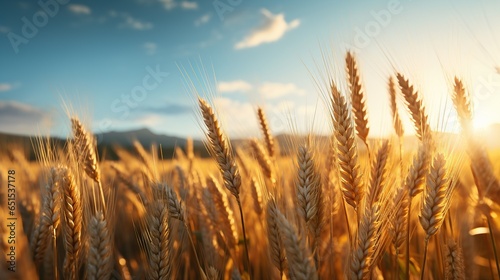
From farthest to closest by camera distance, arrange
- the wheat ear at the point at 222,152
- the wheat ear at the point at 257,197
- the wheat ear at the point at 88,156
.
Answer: the wheat ear at the point at 257,197, the wheat ear at the point at 88,156, the wheat ear at the point at 222,152

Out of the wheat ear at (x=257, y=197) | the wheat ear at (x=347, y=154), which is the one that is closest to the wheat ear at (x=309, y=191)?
the wheat ear at (x=347, y=154)

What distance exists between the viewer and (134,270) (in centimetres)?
332

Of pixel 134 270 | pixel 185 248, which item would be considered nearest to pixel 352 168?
pixel 185 248

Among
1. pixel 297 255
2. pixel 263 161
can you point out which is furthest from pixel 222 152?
pixel 297 255

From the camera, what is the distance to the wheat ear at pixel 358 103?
2.51 metres

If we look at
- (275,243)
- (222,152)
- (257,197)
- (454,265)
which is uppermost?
(222,152)

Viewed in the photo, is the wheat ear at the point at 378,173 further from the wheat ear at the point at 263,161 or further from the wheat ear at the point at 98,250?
the wheat ear at the point at 98,250

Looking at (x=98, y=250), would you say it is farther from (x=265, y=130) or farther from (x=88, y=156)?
(x=265, y=130)

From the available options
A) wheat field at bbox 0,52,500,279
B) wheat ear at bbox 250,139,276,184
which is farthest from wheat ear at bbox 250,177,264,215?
wheat ear at bbox 250,139,276,184

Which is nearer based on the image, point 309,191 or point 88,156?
point 309,191

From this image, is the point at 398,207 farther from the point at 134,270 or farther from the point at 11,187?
the point at 11,187

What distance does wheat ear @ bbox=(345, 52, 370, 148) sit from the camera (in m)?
2.51

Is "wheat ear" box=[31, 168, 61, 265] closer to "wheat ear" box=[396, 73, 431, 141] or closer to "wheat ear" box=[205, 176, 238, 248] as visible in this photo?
"wheat ear" box=[205, 176, 238, 248]

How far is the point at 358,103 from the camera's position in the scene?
8.34 ft
